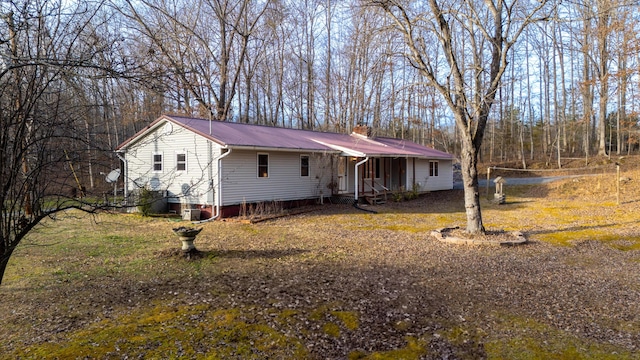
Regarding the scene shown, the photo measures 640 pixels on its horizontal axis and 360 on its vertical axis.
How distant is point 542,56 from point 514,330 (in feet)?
122

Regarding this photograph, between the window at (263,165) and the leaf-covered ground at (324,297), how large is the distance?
4.53 meters

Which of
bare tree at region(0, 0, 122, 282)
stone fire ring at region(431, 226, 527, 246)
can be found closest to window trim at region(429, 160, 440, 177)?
stone fire ring at region(431, 226, 527, 246)

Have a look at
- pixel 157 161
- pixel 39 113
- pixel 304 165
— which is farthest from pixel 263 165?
pixel 39 113

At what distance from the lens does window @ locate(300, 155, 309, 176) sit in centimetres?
1683

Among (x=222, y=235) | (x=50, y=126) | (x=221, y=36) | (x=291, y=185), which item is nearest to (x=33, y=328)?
(x=50, y=126)

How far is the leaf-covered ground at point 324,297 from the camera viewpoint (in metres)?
4.04

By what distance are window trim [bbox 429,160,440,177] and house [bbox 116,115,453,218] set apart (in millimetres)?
2276

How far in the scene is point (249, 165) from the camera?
571 inches

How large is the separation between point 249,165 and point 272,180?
1.31m

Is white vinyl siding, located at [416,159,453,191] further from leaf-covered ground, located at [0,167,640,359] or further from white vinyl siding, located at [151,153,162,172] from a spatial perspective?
white vinyl siding, located at [151,153,162,172]

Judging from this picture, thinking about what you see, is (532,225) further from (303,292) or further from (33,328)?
(33,328)

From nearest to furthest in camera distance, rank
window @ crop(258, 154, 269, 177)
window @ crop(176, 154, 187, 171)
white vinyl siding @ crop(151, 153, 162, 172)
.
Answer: window @ crop(176, 154, 187, 171) < window @ crop(258, 154, 269, 177) < white vinyl siding @ crop(151, 153, 162, 172)

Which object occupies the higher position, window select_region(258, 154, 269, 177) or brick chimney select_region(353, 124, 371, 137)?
brick chimney select_region(353, 124, 371, 137)

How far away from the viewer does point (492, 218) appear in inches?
528
